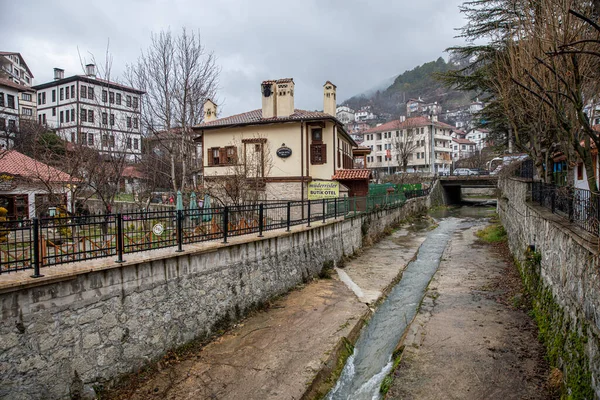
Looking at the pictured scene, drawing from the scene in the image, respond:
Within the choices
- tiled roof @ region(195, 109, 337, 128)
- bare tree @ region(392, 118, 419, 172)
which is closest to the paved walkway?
tiled roof @ region(195, 109, 337, 128)

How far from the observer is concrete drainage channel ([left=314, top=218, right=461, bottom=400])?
26.1 ft

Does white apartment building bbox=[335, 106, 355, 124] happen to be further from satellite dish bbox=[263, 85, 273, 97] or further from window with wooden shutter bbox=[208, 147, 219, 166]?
window with wooden shutter bbox=[208, 147, 219, 166]

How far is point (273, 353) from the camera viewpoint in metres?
8.66

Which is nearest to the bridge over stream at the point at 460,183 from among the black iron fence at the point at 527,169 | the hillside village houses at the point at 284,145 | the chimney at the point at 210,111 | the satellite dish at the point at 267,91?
the black iron fence at the point at 527,169

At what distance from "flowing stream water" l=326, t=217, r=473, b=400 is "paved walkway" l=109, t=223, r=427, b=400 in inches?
20.0

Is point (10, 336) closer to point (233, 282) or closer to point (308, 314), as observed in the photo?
point (233, 282)

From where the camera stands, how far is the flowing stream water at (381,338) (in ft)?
26.1

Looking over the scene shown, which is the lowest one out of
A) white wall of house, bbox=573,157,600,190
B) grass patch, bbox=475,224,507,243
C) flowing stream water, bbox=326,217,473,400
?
flowing stream water, bbox=326,217,473,400

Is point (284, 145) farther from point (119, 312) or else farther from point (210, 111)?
point (119, 312)

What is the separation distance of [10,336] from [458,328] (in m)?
9.53

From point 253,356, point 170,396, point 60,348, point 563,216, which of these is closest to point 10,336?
point 60,348

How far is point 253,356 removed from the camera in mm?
8508

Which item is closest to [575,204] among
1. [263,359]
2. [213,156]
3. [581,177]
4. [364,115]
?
[263,359]

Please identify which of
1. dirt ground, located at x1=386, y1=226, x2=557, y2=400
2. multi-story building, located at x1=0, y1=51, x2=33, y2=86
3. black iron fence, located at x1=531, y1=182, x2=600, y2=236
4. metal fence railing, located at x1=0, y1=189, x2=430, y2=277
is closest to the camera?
black iron fence, located at x1=531, y1=182, x2=600, y2=236
